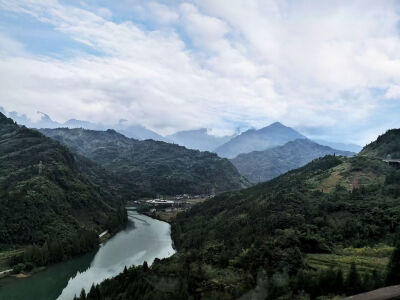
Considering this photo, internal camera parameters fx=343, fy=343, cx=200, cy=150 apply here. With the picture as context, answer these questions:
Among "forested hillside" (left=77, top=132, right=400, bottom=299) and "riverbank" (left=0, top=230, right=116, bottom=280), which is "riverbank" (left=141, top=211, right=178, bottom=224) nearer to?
"forested hillside" (left=77, top=132, right=400, bottom=299)

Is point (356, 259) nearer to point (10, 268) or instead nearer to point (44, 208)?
point (10, 268)

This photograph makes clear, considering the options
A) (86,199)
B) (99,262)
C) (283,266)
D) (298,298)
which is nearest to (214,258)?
(283,266)

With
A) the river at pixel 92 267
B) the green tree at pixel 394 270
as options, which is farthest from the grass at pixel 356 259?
the river at pixel 92 267

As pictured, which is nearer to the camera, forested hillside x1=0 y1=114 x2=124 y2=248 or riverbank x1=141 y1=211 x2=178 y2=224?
forested hillside x1=0 y1=114 x2=124 y2=248

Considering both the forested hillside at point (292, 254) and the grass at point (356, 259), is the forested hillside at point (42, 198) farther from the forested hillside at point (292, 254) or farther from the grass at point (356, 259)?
the grass at point (356, 259)

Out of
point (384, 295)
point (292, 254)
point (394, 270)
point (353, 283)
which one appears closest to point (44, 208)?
point (292, 254)

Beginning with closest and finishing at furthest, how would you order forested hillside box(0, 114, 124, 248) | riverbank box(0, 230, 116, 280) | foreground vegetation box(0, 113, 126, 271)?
riverbank box(0, 230, 116, 280)
foreground vegetation box(0, 113, 126, 271)
forested hillside box(0, 114, 124, 248)

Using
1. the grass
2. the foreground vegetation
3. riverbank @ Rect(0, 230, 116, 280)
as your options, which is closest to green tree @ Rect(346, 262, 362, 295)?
the grass

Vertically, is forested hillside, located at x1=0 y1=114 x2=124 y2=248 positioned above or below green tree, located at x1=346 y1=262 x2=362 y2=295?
above
